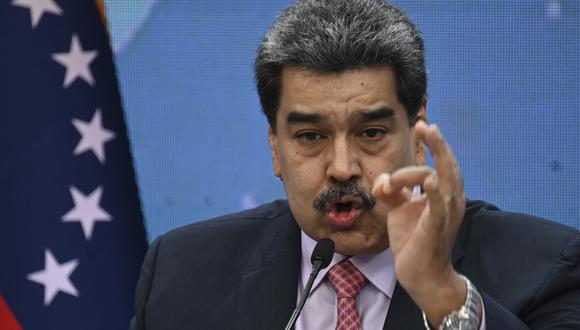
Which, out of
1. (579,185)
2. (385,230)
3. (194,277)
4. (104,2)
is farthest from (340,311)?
(104,2)

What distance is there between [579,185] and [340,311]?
146cm

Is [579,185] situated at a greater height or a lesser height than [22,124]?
lesser

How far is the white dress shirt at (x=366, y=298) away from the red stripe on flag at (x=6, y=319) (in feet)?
3.51

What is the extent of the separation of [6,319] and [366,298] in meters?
1.20

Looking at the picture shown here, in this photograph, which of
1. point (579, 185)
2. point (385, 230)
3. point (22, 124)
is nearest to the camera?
point (385, 230)

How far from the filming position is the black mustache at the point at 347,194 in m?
1.81

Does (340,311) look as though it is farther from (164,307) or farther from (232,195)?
(232,195)

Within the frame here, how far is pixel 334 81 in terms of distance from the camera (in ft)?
6.19

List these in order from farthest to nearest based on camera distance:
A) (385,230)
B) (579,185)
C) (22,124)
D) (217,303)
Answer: (579,185)
(22,124)
(217,303)
(385,230)

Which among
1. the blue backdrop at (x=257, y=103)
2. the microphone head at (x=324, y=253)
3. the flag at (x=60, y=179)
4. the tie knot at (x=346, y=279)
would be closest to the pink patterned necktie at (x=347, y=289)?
the tie knot at (x=346, y=279)

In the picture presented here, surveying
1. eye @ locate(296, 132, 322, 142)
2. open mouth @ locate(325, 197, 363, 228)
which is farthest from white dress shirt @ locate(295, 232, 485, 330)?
eye @ locate(296, 132, 322, 142)

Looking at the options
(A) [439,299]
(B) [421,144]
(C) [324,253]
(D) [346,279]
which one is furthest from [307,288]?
(B) [421,144]

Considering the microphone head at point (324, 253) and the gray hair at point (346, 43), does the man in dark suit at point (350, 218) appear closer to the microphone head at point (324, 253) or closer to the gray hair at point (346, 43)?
the gray hair at point (346, 43)

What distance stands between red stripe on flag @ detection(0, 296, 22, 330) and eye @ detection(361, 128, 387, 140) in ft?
4.33
